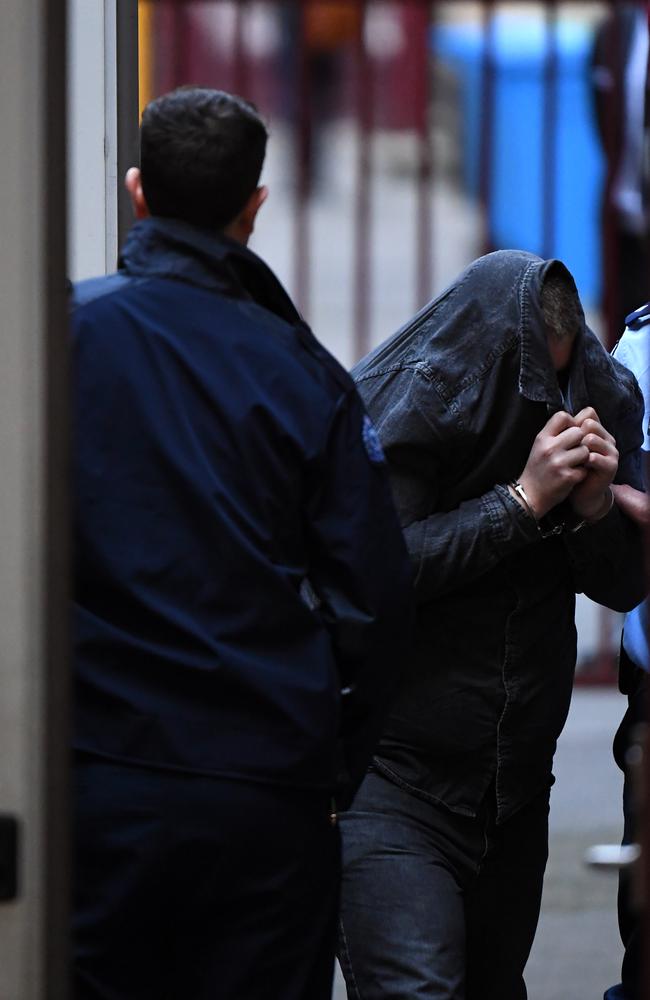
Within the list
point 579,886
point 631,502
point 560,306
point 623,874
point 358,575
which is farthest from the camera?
point 579,886

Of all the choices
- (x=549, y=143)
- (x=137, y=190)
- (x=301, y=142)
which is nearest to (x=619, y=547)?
(x=137, y=190)

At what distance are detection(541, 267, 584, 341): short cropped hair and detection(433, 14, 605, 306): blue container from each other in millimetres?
6567

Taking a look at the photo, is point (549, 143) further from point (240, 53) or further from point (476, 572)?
point (476, 572)

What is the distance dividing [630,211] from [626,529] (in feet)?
21.7

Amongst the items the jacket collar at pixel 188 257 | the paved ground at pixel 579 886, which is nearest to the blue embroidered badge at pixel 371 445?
the jacket collar at pixel 188 257

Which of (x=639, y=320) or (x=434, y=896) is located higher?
(x=639, y=320)

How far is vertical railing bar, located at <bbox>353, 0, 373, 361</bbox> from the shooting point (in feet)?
30.8

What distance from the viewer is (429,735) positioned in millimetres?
2969

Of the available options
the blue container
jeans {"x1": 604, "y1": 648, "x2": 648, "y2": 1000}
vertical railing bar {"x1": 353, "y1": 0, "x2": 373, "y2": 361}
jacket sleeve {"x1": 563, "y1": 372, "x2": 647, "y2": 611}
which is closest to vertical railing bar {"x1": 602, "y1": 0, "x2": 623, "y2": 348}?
the blue container

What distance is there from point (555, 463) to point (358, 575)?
0.63m

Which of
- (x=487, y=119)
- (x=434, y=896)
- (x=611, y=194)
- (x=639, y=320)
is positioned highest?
(x=639, y=320)

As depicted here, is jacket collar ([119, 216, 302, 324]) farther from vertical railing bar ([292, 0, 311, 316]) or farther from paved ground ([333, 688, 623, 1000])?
vertical railing bar ([292, 0, 311, 316])

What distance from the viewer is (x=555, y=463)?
288 cm

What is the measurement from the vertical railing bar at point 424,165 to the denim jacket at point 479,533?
21.6ft
